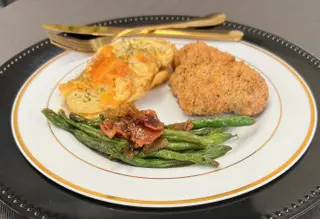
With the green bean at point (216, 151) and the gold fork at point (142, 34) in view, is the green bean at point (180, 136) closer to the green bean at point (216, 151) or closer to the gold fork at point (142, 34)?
the green bean at point (216, 151)

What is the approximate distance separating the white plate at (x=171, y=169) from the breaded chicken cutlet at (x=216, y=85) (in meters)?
0.11

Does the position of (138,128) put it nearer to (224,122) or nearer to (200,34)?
(224,122)

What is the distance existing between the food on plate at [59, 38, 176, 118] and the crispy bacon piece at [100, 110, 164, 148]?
0.42 ft

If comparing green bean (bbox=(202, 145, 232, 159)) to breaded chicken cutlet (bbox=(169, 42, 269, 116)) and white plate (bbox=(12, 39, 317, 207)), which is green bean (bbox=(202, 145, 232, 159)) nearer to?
white plate (bbox=(12, 39, 317, 207))

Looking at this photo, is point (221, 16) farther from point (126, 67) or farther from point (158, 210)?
point (158, 210)

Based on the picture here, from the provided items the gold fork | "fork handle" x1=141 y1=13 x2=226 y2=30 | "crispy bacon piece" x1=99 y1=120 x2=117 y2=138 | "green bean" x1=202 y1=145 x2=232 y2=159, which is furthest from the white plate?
"fork handle" x1=141 y1=13 x2=226 y2=30

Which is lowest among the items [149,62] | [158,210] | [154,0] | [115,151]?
[158,210]

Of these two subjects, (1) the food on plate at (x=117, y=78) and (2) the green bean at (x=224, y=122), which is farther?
(1) the food on plate at (x=117, y=78)

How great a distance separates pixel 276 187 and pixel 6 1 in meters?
3.97

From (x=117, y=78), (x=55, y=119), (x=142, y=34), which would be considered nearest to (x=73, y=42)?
(x=142, y=34)

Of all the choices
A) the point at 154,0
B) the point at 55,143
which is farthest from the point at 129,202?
the point at 154,0

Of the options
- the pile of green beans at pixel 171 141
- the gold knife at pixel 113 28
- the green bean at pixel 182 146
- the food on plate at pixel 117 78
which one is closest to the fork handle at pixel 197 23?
the gold knife at pixel 113 28

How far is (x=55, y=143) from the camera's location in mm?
3047

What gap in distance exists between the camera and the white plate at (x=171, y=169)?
263 cm
